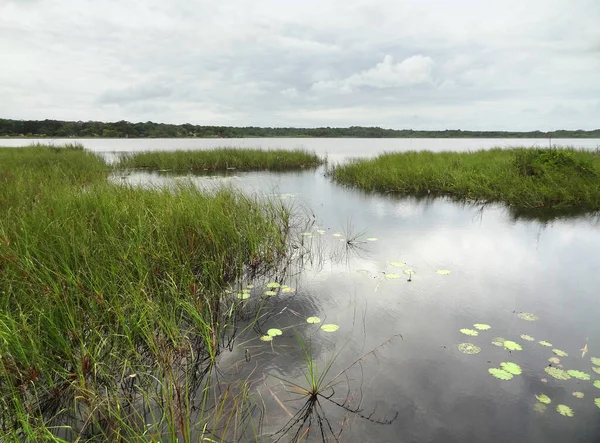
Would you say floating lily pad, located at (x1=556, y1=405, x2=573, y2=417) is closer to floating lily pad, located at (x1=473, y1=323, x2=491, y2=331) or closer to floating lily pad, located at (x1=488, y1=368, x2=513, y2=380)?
floating lily pad, located at (x1=488, y1=368, x2=513, y2=380)

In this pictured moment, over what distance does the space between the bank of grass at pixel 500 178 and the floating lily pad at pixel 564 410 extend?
32.9ft

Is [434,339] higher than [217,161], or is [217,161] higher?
[217,161]

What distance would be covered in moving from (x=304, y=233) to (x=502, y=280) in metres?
4.08

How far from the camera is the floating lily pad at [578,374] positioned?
3383mm

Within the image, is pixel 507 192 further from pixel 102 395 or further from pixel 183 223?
pixel 102 395

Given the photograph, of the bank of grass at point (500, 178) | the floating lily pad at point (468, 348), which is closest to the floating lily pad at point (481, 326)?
the floating lily pad at point (468, 348)

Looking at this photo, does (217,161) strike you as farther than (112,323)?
Yes

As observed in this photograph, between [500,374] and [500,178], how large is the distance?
11.3 metres

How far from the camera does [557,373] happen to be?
11.3 ft

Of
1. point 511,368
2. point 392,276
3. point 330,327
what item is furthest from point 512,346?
point 392,276

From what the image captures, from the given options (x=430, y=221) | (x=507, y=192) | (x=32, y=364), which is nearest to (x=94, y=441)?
(x=32, y=364)

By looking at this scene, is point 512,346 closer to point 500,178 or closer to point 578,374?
point 578,374

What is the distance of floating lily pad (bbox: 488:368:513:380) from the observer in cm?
338

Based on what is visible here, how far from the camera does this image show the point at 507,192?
475 inches
